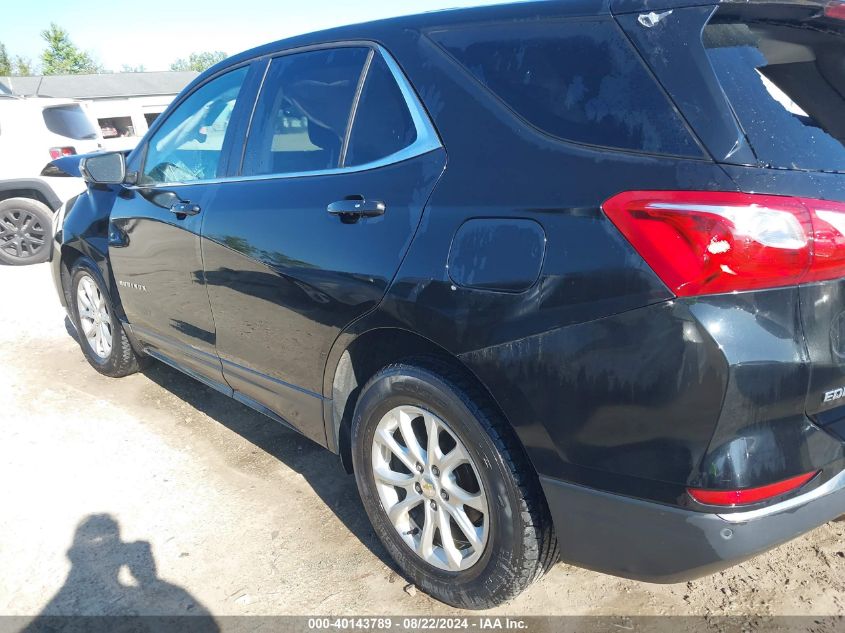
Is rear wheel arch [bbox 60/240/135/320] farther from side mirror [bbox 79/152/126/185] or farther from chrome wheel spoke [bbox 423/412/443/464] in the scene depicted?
chrome wheel spoke [bbox 423/412/443/464]

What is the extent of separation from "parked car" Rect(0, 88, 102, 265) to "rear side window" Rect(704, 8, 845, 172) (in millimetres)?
8217

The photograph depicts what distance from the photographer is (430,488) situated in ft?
7.21

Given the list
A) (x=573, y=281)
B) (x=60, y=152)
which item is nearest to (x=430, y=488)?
(x=573, y=281)

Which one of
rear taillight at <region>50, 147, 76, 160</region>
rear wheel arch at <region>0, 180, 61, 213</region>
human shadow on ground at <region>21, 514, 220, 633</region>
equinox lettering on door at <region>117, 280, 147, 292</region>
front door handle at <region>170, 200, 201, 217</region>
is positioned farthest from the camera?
rear taillight at <region>50, 147, 76, 160</region>

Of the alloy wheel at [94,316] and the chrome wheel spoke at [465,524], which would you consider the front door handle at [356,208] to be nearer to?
the chrome wheel spoke at [465,524]

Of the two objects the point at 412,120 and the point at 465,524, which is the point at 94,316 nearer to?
the point at 412,120

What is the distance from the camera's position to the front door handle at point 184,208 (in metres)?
3.05

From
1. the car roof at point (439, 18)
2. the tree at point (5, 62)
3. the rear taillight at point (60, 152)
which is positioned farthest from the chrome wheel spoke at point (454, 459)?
the tree at point (5, 62)

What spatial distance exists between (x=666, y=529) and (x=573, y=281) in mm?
649

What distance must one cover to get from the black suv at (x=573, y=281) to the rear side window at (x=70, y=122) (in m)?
7.14

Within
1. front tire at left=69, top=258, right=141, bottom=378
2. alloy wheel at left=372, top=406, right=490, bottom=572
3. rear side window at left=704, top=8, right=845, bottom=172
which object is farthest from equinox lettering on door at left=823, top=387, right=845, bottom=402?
front tire at left=69, top=258, right=141, bottom=378

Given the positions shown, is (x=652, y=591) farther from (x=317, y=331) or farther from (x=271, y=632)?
(x=317, y=331)

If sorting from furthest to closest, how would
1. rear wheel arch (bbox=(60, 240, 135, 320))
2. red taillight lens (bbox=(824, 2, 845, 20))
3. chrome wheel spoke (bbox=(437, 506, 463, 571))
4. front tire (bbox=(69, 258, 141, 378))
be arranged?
front tire (bbox=(69, 258, 141, 378)), rear wheel arch (bbox=(60, 240, 135, 320)), chrome wheel spoke (bbox=(437, 506, 463, 571)), red taillight lens (bbox=(824, 2, 845, 20))

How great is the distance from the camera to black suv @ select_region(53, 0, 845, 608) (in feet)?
5.10
